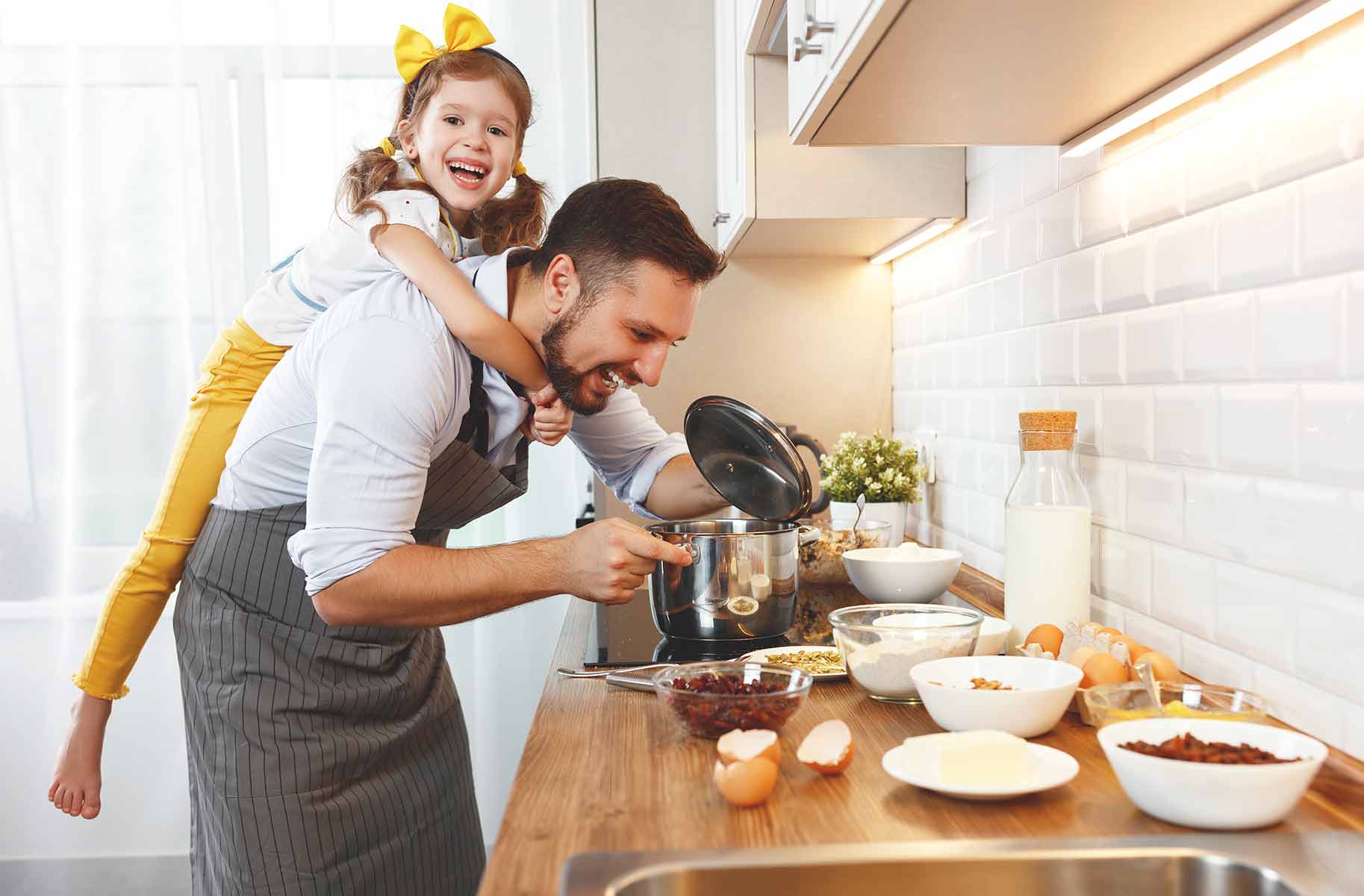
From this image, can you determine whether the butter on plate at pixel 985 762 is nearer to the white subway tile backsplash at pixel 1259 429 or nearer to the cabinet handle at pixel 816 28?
the white subway tile backsplash at pixel 1259 429

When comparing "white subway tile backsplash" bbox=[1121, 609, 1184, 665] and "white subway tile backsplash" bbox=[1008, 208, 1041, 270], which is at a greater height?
"white subway tile backsplash" bbox=[1008, 208, 1041, 270]

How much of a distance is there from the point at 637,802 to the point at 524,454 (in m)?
0.94

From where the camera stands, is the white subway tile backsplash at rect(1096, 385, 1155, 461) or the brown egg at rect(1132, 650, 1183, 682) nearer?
the brown egg at rect(1132, 650, 1183, 682)

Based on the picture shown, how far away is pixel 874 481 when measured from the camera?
2.18 metres

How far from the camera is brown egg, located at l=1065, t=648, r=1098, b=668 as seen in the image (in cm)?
109

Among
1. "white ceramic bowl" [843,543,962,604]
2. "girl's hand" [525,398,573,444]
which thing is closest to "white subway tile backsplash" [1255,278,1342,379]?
"white ceramic bowl" [843,543,962,604]

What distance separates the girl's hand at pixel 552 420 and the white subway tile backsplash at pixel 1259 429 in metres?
0.85

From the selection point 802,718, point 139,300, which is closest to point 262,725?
point 802,718

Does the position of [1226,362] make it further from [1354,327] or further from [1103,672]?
[1103,672]

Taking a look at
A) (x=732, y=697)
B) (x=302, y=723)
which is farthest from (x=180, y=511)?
(x=732, y=697)

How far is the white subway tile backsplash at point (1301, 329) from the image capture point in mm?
923

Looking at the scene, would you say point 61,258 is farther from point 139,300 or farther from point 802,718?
point 802,718

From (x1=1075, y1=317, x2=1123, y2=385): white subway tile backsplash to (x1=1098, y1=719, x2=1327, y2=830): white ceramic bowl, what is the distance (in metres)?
0.62

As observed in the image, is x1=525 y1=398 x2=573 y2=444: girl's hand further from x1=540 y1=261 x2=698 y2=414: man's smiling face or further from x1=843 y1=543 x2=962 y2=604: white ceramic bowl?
x1=843 y1=543 x2=962 y2=604: white ceramic bowl
